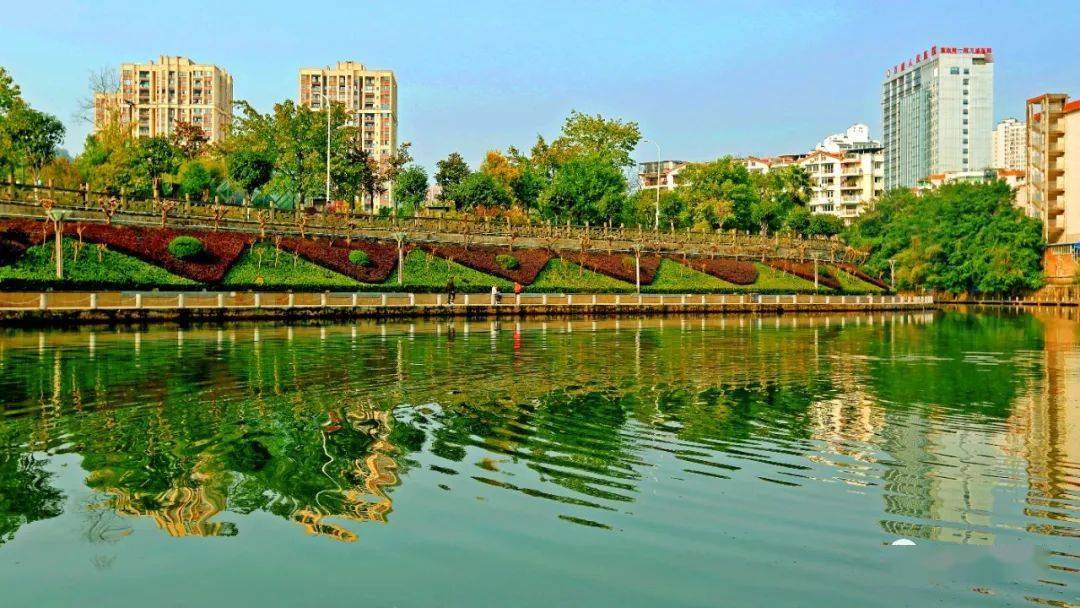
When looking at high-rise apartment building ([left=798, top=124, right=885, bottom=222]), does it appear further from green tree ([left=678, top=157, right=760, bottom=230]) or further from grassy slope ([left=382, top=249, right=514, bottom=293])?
grassy slope ([left=382, top=249, right=514, bottom=293])

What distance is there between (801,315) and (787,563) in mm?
50890

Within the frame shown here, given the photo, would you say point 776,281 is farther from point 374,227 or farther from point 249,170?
point 249,170

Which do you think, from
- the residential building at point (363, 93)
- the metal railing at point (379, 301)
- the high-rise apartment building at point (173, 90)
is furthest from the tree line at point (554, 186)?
the high-rise apartment building at point (173, 90)

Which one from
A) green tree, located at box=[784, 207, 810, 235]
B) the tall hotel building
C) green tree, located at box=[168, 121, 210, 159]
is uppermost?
the tall hotel building

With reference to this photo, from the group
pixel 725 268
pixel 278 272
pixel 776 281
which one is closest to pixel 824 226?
pixel 776 281

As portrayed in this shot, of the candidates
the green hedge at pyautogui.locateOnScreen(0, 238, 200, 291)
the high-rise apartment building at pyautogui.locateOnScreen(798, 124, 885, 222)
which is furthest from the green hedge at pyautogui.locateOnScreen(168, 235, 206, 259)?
the high-rise apartment building at pyautogui.locateOnScreen(798, 124, 885, 222)

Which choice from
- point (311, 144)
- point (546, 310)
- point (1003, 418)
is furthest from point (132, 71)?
point (1003, 418)

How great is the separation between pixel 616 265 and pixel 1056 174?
146ft

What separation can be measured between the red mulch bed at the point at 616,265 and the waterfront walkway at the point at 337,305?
9.47m

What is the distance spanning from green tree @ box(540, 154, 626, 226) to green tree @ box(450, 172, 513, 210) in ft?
12.7

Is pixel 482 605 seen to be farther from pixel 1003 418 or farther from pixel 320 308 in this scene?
pixel 320 308

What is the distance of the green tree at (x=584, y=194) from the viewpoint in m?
78.1

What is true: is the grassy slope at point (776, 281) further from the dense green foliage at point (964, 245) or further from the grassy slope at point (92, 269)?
the grassy slope at point (92, 269)

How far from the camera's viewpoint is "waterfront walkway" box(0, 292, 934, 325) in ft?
116
